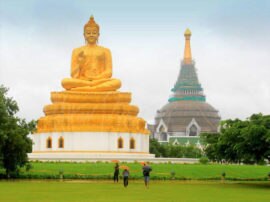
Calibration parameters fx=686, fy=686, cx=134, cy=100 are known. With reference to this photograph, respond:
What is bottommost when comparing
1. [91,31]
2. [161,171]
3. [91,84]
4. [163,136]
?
[161,171]

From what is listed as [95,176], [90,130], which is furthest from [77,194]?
[90,130]

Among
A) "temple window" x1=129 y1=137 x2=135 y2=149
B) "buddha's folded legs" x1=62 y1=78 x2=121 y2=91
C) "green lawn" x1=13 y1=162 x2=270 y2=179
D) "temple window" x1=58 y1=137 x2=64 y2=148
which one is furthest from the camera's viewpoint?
"buddha's folded legs" x1=62 y1=78 x2=121 y2=91

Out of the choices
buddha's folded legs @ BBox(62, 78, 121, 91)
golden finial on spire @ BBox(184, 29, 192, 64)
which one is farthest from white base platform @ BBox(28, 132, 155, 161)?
golden finial on spire @ BBox(184, 29, 192, 64)

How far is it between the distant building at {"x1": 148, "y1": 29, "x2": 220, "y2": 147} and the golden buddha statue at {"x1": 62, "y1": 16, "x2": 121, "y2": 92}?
70.5 meters

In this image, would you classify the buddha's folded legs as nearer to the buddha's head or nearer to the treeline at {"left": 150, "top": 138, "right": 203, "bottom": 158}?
the buddha's head

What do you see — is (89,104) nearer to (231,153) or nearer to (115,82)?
(115,82)

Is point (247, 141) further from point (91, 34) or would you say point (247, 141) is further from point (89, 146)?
point (91, 34)

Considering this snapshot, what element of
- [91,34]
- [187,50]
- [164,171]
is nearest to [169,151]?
[91,34]

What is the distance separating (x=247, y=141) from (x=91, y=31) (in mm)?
28985

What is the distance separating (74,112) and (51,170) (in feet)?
55.3

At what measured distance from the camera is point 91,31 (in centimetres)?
6259

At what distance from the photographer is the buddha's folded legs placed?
202 ft

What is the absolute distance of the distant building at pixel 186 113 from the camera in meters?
137

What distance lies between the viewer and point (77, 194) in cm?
2792
